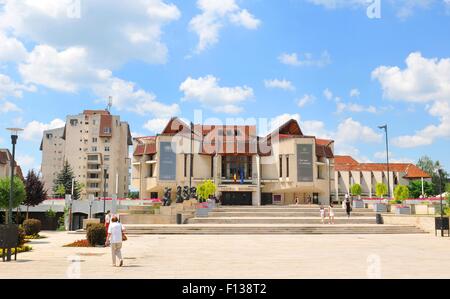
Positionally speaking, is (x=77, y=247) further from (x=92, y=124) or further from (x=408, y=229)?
(x=92, y=124)

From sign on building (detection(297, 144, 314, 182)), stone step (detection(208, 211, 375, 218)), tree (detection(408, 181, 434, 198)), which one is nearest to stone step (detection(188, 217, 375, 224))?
stone step (detection(208, 211, 375, 218))

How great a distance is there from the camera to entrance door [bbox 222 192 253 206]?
67375mm

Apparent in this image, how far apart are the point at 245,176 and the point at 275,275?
59531mm

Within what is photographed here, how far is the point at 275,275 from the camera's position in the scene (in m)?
9.65

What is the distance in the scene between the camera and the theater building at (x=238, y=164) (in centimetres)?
6456

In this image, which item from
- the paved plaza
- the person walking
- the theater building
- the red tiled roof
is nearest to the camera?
the paved plaza

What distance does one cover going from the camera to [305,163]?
6456cm

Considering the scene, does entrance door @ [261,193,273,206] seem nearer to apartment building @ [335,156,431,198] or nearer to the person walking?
apartment building @ [335,156,431,198]

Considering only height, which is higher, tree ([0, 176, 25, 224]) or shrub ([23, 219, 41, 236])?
tree ([0, 176, 25, 224])

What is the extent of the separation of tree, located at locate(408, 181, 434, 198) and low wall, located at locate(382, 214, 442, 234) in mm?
57628

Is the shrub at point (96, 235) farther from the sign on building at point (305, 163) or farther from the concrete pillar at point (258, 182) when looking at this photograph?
the sign on building at point (305, 163)

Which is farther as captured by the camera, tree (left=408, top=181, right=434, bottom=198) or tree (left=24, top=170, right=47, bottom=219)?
tree (left=408, top=181, right=434, bottom=198)

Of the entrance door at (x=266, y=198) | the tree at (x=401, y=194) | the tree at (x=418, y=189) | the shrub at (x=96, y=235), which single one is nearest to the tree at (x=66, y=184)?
the entrance door at (x=266, y=198)
